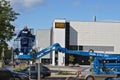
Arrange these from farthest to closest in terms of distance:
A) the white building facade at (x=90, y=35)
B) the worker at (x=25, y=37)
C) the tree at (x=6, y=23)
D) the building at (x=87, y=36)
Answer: the white building facade at (x=90, y=35) < the building at (x=87, y=36) < the tree at (x=6, y=23) < the worker at (x=25, y=37)

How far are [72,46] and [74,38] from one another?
2.73 meters

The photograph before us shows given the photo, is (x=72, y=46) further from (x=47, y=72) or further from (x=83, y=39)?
(x=47, y=72)

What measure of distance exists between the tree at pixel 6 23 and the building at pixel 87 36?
91.2m

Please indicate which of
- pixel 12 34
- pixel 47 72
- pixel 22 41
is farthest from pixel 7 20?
pixel 22 41

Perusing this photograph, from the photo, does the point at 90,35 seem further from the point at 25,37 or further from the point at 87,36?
the point at 25,37

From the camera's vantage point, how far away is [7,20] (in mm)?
44625

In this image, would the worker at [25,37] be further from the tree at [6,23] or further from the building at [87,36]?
the building at [87,36]

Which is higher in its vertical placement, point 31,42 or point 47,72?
point 31,42

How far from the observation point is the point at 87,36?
140m

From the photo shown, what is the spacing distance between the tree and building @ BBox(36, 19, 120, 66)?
9120cm

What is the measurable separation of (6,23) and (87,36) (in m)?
96.3

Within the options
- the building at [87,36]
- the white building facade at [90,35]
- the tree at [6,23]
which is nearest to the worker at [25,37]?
the tree at [6,23]

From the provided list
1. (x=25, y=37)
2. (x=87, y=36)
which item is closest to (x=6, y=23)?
(x=25, y=37)

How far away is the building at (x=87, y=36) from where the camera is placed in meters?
137
